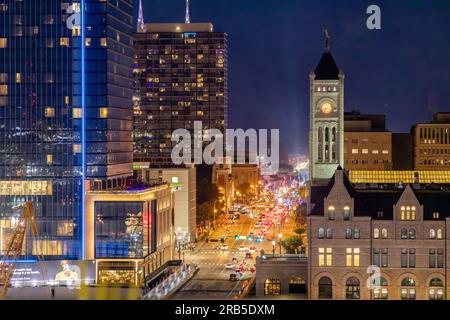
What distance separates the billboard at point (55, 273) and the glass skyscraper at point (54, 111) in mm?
1153

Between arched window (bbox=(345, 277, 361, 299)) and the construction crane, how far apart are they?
101 feet

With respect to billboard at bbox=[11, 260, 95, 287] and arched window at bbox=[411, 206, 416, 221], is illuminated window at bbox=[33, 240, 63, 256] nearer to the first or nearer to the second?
billboard at bbox=[11, 260, 95, 287]

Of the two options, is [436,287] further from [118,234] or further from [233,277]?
[118,234]

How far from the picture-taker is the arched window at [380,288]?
6284cm

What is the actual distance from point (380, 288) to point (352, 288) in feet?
7.51

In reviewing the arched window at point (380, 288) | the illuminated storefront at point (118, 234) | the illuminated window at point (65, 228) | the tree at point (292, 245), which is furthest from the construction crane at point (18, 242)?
the arched window at point (380, 288)

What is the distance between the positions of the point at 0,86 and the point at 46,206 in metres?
13.7

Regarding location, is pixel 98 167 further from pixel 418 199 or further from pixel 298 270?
pixel 418 199

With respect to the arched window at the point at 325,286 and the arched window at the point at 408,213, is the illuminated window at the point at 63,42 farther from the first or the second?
the arched window at the point at 408,213

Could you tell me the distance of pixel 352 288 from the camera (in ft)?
208

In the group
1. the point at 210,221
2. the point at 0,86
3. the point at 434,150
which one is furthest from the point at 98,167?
the point at 434,150

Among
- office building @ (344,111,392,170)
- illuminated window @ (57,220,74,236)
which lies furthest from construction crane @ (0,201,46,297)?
office building @ (344,111,392,170)

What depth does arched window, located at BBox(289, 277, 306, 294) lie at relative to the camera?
6594 centimetres
